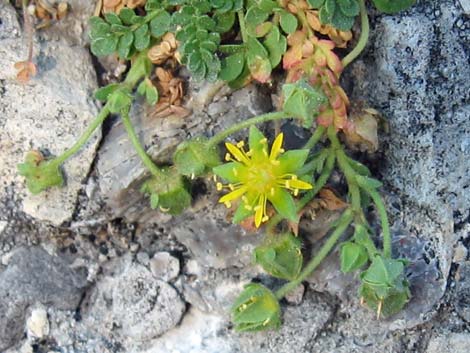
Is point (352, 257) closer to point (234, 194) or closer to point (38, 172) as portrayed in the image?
point (234, 194)

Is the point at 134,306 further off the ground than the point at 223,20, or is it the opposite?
the point at 223,20

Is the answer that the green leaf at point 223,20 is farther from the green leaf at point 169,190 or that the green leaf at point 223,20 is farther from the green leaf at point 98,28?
the green leaf at point 169,190

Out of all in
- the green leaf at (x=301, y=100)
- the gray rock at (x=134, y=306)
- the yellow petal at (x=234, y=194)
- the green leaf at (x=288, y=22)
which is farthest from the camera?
the gray rock at (x=134, y=306)

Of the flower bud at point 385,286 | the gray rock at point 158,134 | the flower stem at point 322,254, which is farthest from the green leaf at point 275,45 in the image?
the flower bud at point 385,286

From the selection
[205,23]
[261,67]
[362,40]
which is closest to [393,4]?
[362,40]

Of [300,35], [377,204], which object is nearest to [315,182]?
[377,204]

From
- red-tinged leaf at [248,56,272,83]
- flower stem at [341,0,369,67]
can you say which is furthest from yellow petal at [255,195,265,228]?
flower stem at [341,0,369,67]
